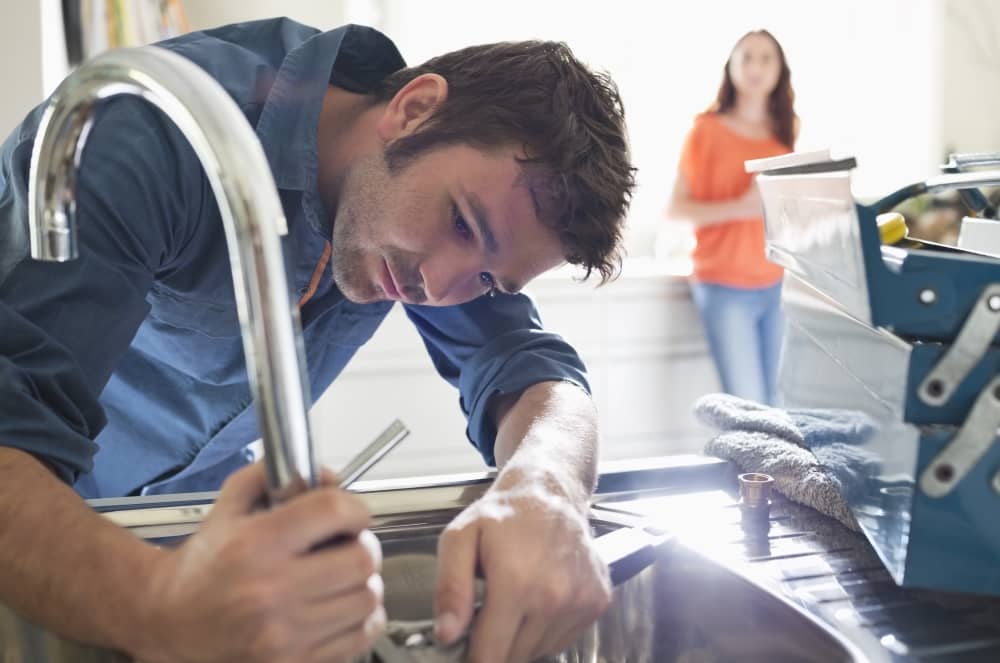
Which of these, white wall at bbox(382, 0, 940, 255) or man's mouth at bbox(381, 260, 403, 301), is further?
white wall at bbox(382, 0, 940, 255)

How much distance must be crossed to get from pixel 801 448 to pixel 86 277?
589 mm

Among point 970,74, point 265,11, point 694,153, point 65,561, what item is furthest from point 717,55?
point 65,561


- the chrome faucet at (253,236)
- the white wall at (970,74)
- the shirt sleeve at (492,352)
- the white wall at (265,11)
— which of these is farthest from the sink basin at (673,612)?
the white wall at (970,74)

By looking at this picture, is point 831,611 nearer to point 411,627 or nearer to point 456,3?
point 411,627

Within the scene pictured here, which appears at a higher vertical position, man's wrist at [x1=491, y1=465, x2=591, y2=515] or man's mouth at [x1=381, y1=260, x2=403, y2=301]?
man's mouth at [x1=381, y1=260, x2=403, y2=301]

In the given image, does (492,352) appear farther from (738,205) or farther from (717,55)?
(717,55)

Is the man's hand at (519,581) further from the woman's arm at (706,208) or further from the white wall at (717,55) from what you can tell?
the white wall at (717,55)

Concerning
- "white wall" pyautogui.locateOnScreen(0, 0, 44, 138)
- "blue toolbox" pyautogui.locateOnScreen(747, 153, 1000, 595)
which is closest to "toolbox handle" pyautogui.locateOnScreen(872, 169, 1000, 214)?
"blue toolbox" pyautogui.locateOnScreen(747, 153, 1000, 595)

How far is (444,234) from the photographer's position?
0.89 m

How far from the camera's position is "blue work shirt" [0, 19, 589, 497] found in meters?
0.60

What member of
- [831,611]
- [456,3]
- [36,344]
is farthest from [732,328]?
[36,344]

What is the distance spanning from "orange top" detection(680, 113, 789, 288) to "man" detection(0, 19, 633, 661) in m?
1.49

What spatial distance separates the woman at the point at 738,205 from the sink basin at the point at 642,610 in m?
1.80

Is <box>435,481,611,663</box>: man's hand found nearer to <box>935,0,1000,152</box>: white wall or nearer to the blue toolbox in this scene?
the blue toolbox
